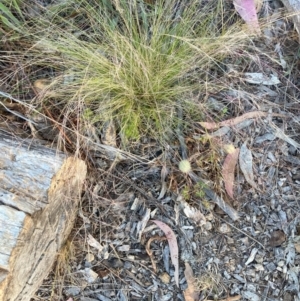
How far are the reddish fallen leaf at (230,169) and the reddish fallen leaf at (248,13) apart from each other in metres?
0.46

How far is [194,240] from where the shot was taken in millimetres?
1813

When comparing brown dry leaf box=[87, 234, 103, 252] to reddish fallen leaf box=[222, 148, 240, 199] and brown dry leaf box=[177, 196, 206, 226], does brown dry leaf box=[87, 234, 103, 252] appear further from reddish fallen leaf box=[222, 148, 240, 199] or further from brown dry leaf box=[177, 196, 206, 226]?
reddish fallen leaf box=[222, 148, 240, 199]

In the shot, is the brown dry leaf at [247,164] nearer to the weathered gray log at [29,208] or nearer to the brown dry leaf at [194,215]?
the brown dry leaf at [194,215]

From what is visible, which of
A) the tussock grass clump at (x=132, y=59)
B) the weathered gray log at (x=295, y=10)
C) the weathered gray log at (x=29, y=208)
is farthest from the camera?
the weathered gray log at (x=295, y=10)

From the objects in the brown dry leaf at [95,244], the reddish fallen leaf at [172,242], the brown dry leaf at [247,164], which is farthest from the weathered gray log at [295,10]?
the brown dry leaf at [95,244]

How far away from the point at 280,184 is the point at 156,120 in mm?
511

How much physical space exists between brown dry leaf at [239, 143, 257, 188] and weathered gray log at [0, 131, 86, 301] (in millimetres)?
588

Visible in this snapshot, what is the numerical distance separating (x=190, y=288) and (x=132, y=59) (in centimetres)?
83

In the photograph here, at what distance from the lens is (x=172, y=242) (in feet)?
5.94

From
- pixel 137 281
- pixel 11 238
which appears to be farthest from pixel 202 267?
pixel 11 238

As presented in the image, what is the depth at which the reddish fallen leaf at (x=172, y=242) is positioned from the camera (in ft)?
5.89

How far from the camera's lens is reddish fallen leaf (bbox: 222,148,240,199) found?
6.02 ft

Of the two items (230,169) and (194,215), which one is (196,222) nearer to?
(194,215)

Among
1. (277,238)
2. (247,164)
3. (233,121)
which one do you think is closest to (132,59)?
(233,121)
